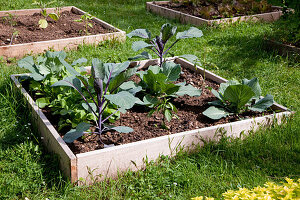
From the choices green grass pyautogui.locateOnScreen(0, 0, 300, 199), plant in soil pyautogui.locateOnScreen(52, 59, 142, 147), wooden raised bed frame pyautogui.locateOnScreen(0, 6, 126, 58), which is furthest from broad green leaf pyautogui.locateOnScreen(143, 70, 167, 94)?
wooden raised bed frame pyautogui.locateOnScreen(0, 6, 126, 58)

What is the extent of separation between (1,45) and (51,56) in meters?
1.86

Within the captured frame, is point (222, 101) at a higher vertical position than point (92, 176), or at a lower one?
higher

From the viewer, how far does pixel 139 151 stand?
8.82ft

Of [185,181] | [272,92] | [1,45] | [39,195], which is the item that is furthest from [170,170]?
[1,45]

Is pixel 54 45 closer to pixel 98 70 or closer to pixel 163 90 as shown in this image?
pixel 163 90

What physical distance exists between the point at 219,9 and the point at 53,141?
574cm

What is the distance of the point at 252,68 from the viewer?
16.1 feet

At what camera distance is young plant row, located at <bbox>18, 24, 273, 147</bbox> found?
2.86 metres

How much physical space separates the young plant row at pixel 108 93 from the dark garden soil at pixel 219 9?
3871mm

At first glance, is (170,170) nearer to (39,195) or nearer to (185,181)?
(185,181)

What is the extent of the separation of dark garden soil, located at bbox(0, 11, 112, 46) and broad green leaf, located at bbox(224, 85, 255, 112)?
324cm

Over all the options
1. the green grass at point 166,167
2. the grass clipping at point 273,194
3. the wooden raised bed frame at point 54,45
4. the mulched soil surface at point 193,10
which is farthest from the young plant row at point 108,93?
the mulched soil surface at point 193,10

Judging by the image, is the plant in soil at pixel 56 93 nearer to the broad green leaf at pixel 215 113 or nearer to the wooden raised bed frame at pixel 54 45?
the broad green leaf at pixel 215 113

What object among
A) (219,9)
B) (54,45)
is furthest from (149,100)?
(219,9)
